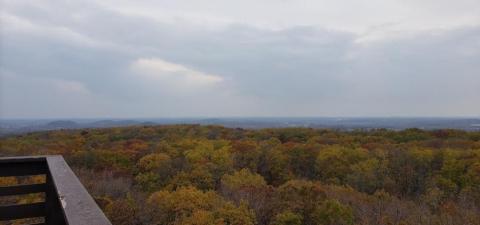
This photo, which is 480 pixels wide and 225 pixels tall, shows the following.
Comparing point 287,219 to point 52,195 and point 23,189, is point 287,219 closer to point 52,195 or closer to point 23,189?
point 23,189

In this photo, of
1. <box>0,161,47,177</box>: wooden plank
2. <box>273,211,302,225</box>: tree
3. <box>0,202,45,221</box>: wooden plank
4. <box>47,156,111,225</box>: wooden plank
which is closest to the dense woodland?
<box>273,211,302,225</box>: tree

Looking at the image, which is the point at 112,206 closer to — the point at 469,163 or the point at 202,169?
the point at 202,169

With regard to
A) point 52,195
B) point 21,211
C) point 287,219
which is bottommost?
point 287,219

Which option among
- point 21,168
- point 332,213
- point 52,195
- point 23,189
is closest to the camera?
point 52,195

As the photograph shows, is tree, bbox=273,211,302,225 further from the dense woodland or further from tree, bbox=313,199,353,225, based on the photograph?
tree, bbox=313,199,353,225

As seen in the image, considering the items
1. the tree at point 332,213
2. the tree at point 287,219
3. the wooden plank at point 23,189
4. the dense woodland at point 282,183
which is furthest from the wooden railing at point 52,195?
the tree at point 332,213

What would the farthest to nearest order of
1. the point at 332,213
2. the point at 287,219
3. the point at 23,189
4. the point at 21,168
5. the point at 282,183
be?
the point at 282,183 < the point at 332,213 < the point at 287,219 < the point at 21,168 < the point at 23,189

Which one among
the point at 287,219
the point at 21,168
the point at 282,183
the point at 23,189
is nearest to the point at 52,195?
the point at 23,189

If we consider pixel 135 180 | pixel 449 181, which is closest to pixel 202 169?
pixel 135 180
